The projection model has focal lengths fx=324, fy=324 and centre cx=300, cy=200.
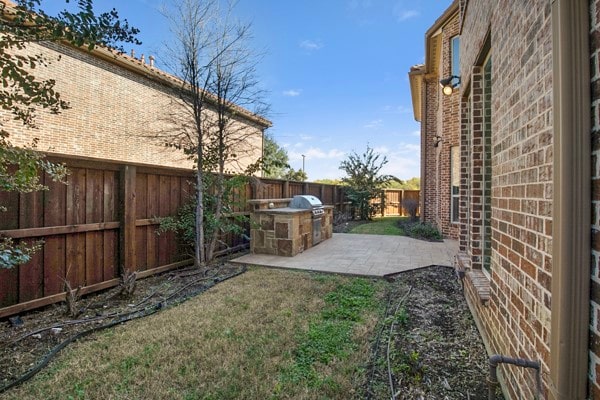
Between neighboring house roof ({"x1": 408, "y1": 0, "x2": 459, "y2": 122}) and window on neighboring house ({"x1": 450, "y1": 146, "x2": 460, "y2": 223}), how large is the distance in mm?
3550

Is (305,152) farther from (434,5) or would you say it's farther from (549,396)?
(549,396)

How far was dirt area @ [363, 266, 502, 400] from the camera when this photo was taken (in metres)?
2.16

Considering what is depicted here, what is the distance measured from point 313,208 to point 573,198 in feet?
21.4

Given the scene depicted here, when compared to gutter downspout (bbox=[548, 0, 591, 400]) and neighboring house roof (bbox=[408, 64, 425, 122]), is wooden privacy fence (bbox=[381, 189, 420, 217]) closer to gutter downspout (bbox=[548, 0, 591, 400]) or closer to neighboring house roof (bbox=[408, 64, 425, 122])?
neighboring house roof (bbox=[408, 64, 425, 122])

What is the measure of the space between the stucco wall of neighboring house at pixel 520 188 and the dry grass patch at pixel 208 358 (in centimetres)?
104

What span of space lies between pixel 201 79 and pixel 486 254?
4912mm

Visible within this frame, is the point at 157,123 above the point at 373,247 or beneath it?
above

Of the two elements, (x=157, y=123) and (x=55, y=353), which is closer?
(x=55, y=353)

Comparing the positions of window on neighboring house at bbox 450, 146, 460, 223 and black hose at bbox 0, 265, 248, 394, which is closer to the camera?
black hose at bbox 0, 265, 248, 394

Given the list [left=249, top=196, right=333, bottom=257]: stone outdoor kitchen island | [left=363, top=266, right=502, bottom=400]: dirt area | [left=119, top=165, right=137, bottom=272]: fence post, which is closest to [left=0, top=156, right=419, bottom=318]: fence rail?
[left=119, top=165, right=137, bottom=272]: fence post

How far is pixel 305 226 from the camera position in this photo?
7234mm

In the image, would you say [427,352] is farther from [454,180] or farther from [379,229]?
[379,229]

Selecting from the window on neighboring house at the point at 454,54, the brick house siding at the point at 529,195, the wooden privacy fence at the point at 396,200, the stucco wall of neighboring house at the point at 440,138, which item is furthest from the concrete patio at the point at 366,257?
the wooden privacy fence at the point at 396,200

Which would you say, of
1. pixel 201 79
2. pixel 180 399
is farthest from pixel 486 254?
pixel 201 79
